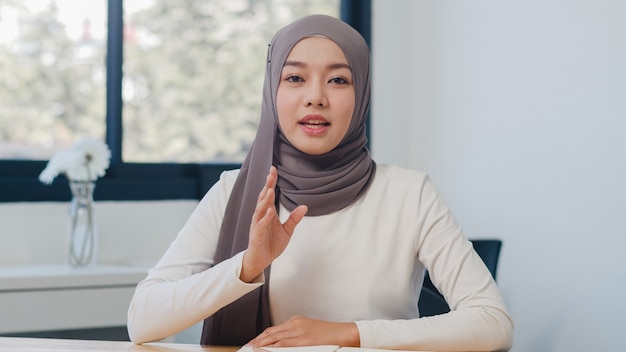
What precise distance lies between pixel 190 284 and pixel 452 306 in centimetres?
49

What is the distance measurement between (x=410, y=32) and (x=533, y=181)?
1254 millimetres

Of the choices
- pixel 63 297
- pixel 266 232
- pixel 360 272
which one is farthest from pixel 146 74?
pixel 266 232

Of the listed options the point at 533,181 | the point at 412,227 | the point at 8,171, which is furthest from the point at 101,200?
the point at 412,227

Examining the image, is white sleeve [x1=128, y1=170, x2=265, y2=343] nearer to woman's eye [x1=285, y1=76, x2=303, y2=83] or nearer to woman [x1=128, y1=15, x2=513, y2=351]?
woman [x1=128, y1=15, x2=513, y2=351]

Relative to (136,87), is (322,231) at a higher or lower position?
lower

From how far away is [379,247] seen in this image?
1.61 m

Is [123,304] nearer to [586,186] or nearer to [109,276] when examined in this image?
[109,276]

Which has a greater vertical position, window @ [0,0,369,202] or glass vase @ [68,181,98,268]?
window @ [0,0,369,202]

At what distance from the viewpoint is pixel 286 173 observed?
1.65 m

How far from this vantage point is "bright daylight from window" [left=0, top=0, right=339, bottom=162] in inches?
124

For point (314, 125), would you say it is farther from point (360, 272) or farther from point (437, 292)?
point (437, 292)

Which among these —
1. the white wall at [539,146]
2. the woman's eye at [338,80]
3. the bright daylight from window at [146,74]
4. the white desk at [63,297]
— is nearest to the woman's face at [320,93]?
the woman's eye at [338,80]

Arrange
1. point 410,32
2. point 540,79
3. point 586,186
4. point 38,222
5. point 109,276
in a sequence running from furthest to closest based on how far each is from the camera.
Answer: point 410,32 < point 38,222 < point 109,276 < point 540,79 < point 586,186

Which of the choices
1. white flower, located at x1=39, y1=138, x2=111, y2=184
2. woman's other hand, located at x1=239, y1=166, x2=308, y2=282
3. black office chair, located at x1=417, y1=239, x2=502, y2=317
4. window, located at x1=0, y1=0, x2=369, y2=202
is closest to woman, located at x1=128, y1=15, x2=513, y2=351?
woman's other hand, located at x1=239, y1=166, x2=308, y2=282
